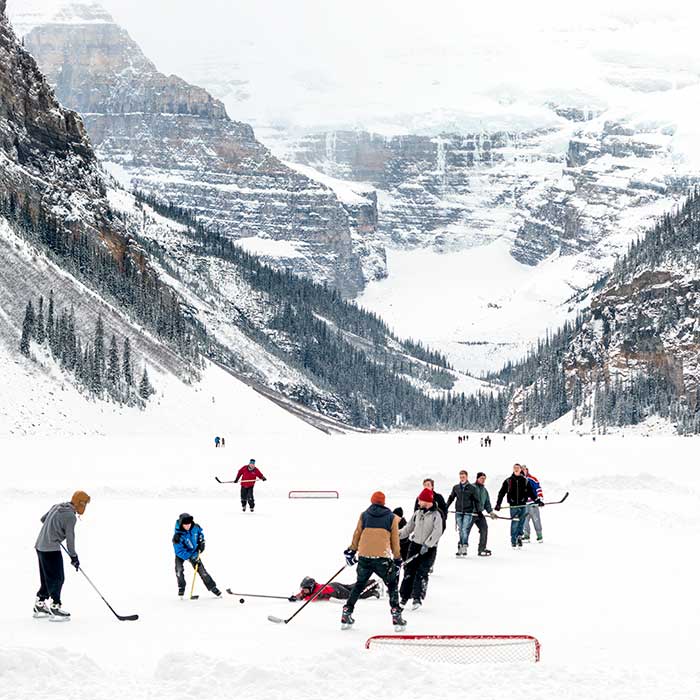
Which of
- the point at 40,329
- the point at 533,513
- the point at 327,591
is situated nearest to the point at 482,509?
the point at 533,513

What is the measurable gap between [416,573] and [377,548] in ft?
9.89

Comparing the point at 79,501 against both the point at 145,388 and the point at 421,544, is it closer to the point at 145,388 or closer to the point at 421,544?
the point at 421,544

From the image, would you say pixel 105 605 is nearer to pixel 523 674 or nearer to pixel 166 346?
pixel 523 674

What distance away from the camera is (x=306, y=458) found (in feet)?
197

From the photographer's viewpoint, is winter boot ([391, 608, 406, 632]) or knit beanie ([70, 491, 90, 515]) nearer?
winter boot ([391, 608, 406, 632])

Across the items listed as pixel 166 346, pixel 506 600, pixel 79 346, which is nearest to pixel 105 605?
pixel 506 600

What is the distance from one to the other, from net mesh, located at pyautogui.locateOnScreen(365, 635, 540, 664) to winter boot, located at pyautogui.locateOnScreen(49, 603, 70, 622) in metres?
6.08

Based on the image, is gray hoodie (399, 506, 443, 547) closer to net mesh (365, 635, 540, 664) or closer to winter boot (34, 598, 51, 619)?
net mesh (365, 635, 540, 664)

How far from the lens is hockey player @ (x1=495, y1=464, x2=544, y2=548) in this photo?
35156mm

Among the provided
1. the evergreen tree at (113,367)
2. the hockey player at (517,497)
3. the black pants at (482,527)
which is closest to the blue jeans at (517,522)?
the hockey player at (517,497)

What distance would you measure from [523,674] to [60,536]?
878 centimetres

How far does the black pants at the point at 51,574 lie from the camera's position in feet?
76.4

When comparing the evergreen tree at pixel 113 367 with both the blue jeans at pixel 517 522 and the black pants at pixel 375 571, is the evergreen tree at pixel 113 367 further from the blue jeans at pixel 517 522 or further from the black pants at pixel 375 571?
the black pants at pixel 375 571

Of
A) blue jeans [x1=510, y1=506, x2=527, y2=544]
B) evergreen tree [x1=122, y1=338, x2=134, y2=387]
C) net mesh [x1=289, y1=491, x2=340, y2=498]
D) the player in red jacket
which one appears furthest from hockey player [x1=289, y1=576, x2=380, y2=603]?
evergreen tree [x1=122, y1=338, x2=134, y2=387]
